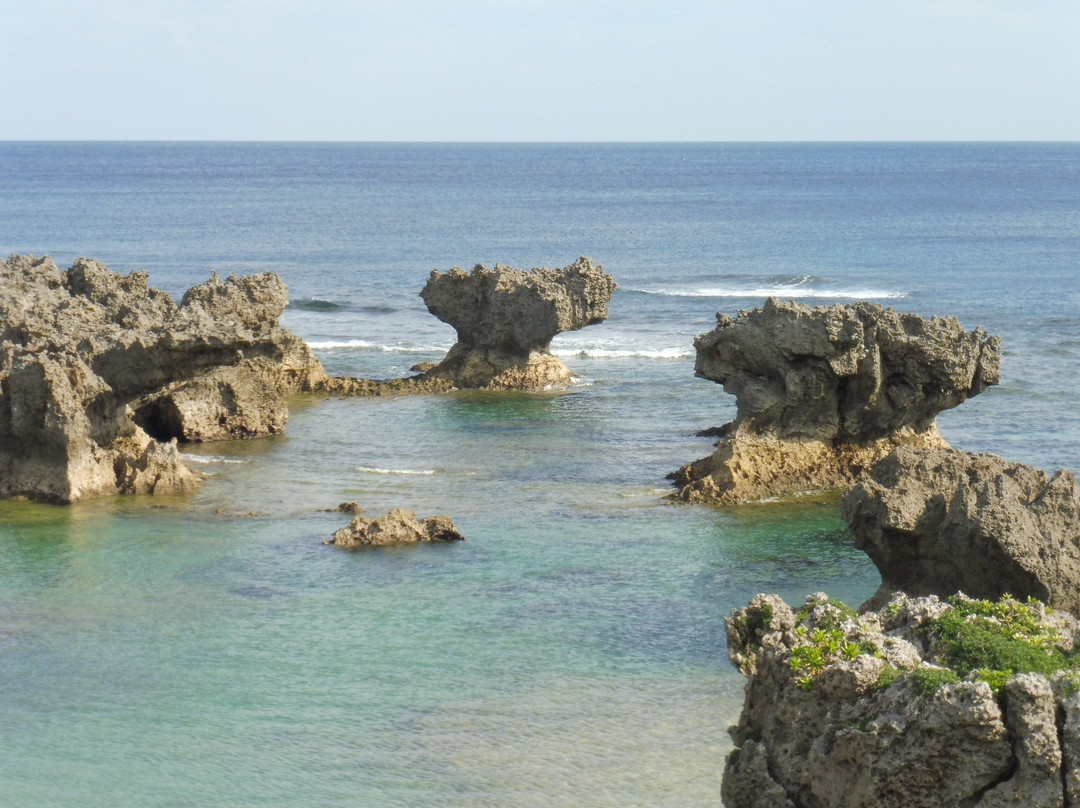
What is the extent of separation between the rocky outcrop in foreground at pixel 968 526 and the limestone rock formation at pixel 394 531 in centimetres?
1030

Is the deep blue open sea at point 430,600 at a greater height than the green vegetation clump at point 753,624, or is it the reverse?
the green vegetation clump at point 753,624

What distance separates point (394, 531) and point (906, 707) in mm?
18945

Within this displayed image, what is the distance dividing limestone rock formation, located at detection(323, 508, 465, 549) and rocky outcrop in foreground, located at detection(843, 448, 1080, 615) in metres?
10.3

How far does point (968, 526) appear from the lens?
2253cm

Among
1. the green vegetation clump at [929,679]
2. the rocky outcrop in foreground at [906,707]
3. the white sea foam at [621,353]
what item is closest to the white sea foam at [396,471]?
the white sea foam at [621,353]

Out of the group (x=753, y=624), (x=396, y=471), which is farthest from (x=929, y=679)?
(x=396, y=471)

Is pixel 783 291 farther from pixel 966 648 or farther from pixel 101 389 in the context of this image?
pixel 966 648

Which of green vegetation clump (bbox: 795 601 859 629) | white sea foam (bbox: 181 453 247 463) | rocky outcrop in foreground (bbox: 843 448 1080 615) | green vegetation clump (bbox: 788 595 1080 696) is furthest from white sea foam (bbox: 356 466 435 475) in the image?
green vegetation clump (bbox: 788 595 1080 696)

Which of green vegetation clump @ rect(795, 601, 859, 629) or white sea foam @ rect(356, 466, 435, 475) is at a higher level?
green vegetation clump @ rect(795, 601, 859, 629)

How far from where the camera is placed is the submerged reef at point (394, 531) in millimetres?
31469

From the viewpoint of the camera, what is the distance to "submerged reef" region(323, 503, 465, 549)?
31469 millimetres

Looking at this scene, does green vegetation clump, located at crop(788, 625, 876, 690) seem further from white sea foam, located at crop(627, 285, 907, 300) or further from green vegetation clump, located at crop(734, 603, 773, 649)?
white sea foam, located at crop(627, 285, 907, 300)

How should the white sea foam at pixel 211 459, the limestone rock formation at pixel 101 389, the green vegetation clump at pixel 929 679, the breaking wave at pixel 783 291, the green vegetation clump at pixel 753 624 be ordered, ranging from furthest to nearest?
1. the breaking wave at pixel 783 291
2. the white sea foam at pixel 211 459
3. the limestone rock formation at pixel 101 389
4. the green vegetation clump at pixel 753 624
5. the green vegetation clump at pixel 929 679

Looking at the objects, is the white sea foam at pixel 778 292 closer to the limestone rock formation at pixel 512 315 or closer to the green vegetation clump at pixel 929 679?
the limestone rock formation at pixel 512 315
